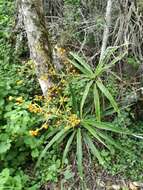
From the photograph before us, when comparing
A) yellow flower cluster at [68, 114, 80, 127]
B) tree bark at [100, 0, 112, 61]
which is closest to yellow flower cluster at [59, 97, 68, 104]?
yellow flower cluster at [68, 114, 80, 127]

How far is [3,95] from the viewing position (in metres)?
3.81

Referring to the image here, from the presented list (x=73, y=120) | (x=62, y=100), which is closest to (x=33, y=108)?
(x=62, y=100)

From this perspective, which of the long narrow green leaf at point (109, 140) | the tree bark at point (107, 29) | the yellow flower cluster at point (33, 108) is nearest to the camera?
the yellow flower cluster at point (33, 108)

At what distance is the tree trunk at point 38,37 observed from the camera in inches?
144

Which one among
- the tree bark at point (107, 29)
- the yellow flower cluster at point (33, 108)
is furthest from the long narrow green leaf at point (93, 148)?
the tree bark at point (107, 29)

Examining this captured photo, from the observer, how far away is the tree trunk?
12.0ft

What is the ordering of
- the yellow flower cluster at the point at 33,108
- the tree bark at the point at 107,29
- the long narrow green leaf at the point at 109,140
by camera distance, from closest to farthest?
1. the yellow flower cluster at the point at 33,108
2. the long narrow green leaf at the point at 109,140
3. the tree bark at the point at 107,29

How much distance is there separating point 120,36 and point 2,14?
1975 millimetres

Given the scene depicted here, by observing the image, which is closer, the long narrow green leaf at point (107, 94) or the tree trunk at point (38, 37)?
the long narrow green leaf at point (107, 94)

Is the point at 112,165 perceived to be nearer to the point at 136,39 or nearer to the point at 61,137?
the point at 61,137

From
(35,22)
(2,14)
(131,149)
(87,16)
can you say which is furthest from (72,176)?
(2,14)

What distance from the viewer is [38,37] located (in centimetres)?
372

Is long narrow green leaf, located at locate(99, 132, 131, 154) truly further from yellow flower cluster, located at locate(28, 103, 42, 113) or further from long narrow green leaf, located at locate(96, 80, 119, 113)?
yellow flower cluster, located at locate(28, 103, 42, 113)

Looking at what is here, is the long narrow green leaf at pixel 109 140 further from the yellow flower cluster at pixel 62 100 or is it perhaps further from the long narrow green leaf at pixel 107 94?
the yellow flower cluster at pixel 62 100
